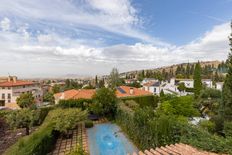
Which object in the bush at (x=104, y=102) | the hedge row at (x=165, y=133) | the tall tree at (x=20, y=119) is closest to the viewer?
the hedge row at (x=165, y=133)

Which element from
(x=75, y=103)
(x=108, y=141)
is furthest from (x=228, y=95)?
(x=75, y=103)

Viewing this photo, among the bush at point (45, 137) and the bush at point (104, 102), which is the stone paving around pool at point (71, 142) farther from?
the bush at point (104, 102)

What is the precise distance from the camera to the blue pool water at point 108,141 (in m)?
14.4

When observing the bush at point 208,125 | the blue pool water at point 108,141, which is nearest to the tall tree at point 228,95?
the bush at point 208,125

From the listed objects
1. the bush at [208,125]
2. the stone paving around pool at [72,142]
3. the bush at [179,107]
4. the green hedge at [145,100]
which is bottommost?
the stone paving around pool at [72,142]

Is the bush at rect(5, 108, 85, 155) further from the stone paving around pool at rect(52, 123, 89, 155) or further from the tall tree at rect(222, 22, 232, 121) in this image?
the tall tree at rect(222, 22, 232, 121)

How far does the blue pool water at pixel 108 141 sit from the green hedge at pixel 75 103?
455 cm

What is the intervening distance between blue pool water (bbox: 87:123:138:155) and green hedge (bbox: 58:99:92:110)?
14.9 ft

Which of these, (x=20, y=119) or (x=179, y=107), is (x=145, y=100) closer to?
(x=179, y=107)

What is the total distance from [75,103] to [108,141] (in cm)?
1020

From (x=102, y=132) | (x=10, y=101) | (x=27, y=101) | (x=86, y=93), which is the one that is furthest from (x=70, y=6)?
(x=10, y=101)

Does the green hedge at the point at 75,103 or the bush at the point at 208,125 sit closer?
the bush at the point at 208,125

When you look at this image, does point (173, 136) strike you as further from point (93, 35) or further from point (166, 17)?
point (93, 35)

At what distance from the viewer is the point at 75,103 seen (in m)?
25.8
